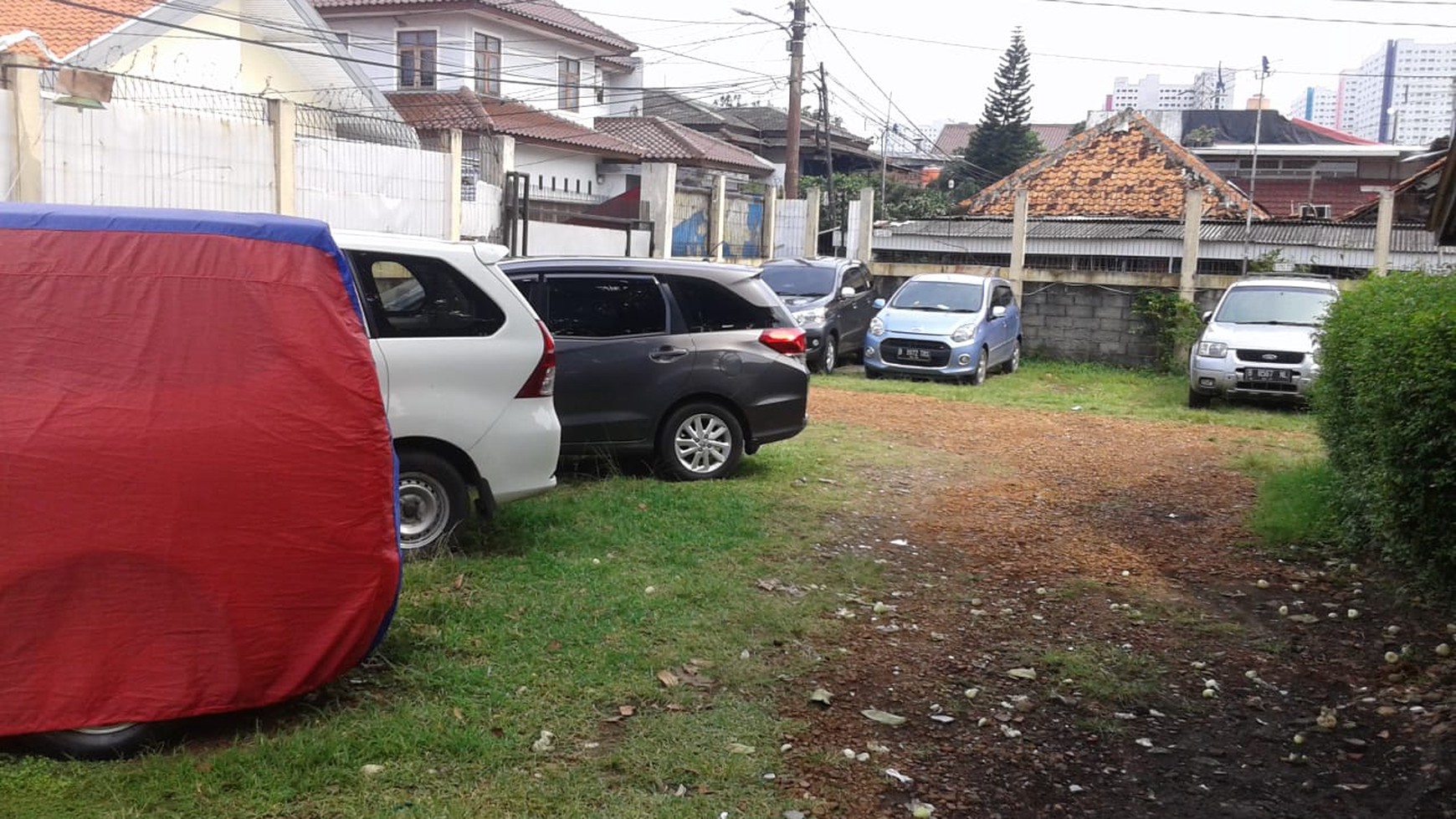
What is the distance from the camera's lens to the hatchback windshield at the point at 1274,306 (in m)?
15.9

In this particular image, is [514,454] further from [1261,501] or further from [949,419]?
[949,419]

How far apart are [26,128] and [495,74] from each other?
24.7 m

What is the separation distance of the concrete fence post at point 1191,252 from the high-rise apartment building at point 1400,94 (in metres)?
12.7

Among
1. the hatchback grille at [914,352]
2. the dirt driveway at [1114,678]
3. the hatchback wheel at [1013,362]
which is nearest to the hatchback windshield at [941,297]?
the hatchback grille at [914,352]

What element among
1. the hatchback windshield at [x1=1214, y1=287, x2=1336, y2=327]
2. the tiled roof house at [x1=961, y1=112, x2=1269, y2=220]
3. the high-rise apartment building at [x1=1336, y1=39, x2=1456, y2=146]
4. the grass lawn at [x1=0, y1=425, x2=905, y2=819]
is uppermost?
the high-rise apartment building at [x1=1336, y1=39, x2=1456, y2=146]

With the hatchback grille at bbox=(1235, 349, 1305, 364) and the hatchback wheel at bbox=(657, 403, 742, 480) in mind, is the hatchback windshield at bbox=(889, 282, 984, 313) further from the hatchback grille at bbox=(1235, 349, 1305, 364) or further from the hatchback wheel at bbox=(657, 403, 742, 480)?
the hatchback wheel at bbox=(657, 403, 742, 480)

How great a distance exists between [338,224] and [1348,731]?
13.1 metres

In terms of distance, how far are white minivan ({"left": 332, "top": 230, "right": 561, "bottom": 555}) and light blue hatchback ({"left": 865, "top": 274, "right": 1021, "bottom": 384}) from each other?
11484mm

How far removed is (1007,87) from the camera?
53062mm

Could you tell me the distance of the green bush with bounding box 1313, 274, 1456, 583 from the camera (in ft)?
18.3

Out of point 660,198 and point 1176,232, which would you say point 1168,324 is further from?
point 660,198

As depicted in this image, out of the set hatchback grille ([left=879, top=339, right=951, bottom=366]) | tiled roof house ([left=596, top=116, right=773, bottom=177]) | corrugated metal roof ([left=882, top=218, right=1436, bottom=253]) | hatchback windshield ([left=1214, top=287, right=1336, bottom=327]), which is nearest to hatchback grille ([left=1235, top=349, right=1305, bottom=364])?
hatchback windshield ([left=1214, top=287, right=1336, bottom=327])

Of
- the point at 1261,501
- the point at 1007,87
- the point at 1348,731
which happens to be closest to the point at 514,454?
the point at 1348,731

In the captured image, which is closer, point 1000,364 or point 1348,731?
point 1348,731
